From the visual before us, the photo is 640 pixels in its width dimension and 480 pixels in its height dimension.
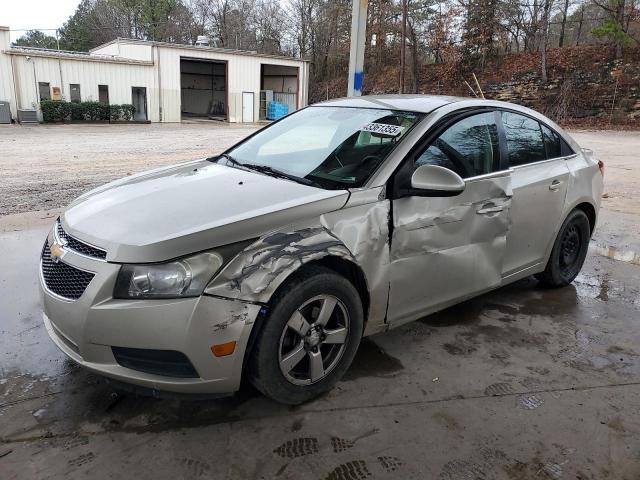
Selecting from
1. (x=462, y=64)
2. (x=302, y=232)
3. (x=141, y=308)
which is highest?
(x=462, y=64)

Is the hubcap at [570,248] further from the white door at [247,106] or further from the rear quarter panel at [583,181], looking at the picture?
the white door at [247,106]

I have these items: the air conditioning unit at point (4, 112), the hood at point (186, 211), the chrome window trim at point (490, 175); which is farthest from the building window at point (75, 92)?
the chrome window trim at point (490, 175)

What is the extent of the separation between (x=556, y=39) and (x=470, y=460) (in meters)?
39.1

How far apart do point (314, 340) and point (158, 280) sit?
0.86 meters

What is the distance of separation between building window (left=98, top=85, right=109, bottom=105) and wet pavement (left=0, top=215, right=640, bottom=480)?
2813 cm

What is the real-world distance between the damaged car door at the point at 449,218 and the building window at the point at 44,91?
28044 mm

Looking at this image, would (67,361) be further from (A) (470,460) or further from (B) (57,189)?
(B) (57,189)

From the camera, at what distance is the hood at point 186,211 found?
240cm

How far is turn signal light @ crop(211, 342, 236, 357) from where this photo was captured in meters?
2.38

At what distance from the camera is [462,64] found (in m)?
34.2

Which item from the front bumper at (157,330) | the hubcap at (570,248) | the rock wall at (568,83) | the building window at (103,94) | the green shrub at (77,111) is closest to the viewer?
the front bumper at (157,330)

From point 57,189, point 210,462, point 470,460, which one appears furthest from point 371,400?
point 57,189

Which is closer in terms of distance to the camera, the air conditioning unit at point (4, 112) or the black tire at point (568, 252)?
the black tire at point (568, 252)

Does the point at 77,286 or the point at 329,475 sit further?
the point at 77,286
